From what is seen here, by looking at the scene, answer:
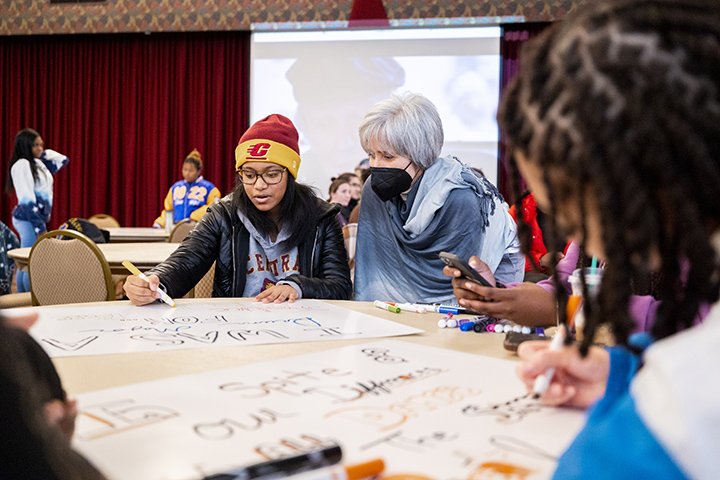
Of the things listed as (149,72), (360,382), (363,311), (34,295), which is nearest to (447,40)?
(149,72)

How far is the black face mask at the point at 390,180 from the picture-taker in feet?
6.94

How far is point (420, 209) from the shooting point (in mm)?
2127

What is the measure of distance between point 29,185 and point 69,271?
399 cm

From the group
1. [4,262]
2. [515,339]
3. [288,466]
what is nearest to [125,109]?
[4,262]

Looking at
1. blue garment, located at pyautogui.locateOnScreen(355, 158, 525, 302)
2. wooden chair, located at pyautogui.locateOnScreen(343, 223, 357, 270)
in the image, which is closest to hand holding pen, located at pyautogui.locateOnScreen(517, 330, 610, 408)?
blue garment, located at pyautogui.locateOnScreen(355, 158, 525, 302)

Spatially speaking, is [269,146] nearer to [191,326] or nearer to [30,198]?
[191,326]

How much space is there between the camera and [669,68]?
44 cm

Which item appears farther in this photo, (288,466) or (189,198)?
(189,198)

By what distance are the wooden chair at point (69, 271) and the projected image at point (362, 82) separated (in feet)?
16.4

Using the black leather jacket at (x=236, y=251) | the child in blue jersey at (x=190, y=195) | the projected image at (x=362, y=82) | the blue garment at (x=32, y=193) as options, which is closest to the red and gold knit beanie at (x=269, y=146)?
the black leather jacket at (x=236, y=251)

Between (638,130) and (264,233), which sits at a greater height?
(638,130)

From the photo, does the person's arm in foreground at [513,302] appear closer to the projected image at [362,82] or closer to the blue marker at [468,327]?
the blue marker at [468,327]

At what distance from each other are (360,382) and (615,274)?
42 cm

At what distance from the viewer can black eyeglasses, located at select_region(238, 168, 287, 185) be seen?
2.02 m
